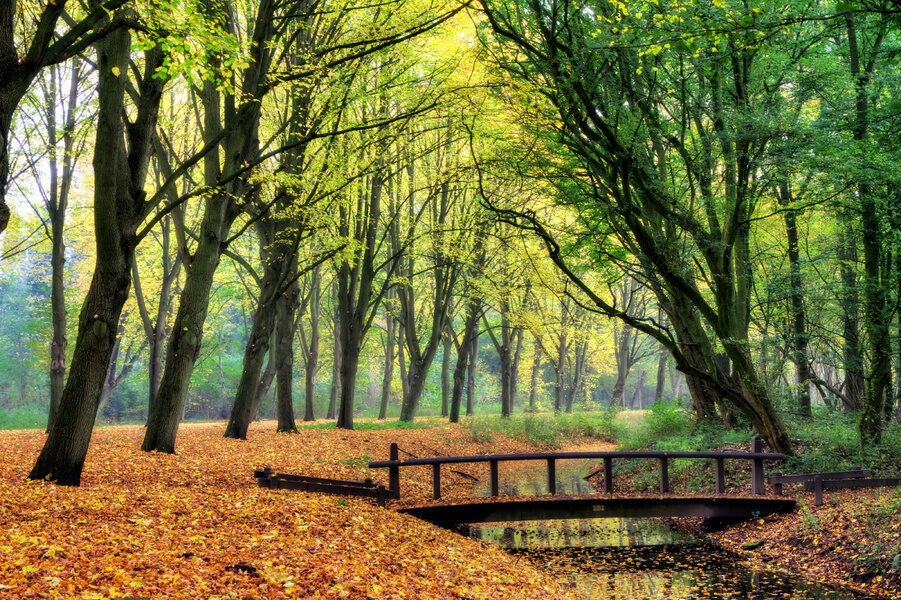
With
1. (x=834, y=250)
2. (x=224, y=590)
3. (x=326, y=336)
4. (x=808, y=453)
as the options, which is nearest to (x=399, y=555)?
(x=224, y=590)

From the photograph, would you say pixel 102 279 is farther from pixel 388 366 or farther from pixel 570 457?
pixel 388 366

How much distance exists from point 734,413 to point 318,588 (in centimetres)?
1479

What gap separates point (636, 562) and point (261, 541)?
637 centimetres

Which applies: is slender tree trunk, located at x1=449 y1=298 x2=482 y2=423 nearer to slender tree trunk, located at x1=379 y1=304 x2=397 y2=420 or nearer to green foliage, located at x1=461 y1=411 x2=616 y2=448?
green foliage, located at x1=461 y1=411 x2=616 y2=448

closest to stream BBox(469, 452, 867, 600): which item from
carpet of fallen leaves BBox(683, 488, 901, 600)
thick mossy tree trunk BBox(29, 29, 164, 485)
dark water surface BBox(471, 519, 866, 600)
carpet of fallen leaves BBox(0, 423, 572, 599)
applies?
dark water surface BBox(471, 519, 866, 600)

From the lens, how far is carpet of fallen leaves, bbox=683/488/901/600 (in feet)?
28.7

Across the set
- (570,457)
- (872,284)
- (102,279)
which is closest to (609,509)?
(570,457)

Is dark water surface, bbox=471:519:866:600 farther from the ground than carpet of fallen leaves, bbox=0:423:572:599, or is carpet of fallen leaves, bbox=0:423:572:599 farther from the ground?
carpet of fallen leaves, bbox=0:423:572:599

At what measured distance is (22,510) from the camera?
7.07m

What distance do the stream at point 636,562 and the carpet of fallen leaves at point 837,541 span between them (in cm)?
34

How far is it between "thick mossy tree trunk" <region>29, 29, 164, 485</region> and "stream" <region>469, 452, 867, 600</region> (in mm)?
6949

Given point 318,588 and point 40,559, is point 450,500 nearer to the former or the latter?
point 318,588

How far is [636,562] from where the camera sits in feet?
35.8

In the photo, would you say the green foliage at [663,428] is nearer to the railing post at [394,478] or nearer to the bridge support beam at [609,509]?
the bridge support beam at [609,509]
